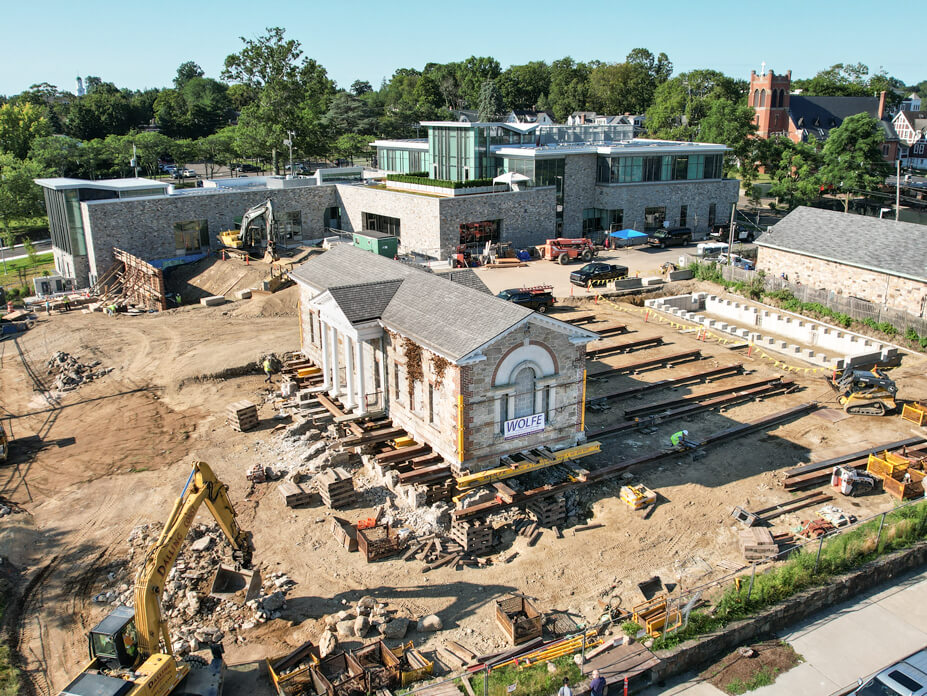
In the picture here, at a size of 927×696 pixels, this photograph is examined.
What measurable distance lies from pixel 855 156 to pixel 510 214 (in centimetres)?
3508

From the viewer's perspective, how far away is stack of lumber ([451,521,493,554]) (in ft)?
70.8

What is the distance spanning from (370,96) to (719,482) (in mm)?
157295

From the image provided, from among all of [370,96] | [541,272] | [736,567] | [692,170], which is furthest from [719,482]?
[370,96]

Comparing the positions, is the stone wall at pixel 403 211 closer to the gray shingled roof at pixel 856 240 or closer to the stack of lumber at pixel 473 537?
the gray shingled roof at pixel 856 240

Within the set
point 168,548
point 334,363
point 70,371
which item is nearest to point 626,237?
point 334,363

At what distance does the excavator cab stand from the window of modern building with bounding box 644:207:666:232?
5549 cm

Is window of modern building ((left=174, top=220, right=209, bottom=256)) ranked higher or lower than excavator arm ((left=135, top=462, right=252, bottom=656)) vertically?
higher

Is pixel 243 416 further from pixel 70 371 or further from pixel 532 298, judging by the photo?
pixel 532 298

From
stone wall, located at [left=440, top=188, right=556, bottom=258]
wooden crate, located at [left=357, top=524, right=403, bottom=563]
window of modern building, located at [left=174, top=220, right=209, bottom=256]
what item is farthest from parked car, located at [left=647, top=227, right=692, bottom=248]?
Answer: wooden crate, located at [left=357, top=524, right=403, bottom=563]

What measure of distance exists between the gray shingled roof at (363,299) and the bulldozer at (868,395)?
1962 cm

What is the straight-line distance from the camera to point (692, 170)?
64562 millimetres

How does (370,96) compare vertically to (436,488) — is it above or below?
above

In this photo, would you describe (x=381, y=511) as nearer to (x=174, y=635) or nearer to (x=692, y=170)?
(x=174, y=635)

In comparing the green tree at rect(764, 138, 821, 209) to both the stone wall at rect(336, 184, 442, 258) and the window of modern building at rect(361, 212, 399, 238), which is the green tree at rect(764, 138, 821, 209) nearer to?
the stone wall at rect(336, 184, 442, 258)
